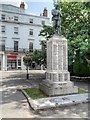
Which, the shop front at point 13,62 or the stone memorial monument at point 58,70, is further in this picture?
the shop front at point 13,62

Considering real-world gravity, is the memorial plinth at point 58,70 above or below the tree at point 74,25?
below

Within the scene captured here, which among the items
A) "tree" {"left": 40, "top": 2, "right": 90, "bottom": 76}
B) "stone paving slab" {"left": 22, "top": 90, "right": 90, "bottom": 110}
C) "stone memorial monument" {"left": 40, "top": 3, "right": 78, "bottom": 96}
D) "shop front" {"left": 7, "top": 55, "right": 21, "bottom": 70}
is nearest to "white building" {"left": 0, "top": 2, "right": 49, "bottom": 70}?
"shop front" {"left": 7, "top": 55, "right": 21, "bottom": 70}

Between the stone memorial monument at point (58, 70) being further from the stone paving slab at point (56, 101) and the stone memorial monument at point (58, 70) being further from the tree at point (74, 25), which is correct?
the tree at point (74, 25)

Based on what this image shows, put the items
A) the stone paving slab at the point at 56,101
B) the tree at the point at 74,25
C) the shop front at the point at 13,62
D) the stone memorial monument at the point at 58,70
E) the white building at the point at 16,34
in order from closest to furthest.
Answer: the stone paving slab at the point at 56,101
the stone memorial monument at the point at 58,70
the tree at the point at 74,25
the white building at the point at 16,34
the shop front at the point at 13,62

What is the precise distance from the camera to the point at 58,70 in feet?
34.5

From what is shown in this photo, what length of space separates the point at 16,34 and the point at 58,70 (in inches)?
1029

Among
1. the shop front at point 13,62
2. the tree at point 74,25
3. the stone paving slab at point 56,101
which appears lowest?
the stone paving slab at point 56,101

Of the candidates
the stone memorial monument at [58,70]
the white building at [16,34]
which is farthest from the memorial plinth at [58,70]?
the white building at [16,34]

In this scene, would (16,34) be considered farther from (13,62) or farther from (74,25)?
(74,25)

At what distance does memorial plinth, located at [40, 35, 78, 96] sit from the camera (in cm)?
1012

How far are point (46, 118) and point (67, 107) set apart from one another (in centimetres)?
172

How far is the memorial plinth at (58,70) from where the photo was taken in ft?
33.2

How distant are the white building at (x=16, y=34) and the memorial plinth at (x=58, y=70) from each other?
78.7 ft

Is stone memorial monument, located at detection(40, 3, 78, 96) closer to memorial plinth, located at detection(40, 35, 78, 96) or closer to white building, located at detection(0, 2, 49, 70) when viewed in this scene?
memorial plinth, located at detection(40, 35, 78, 96)
